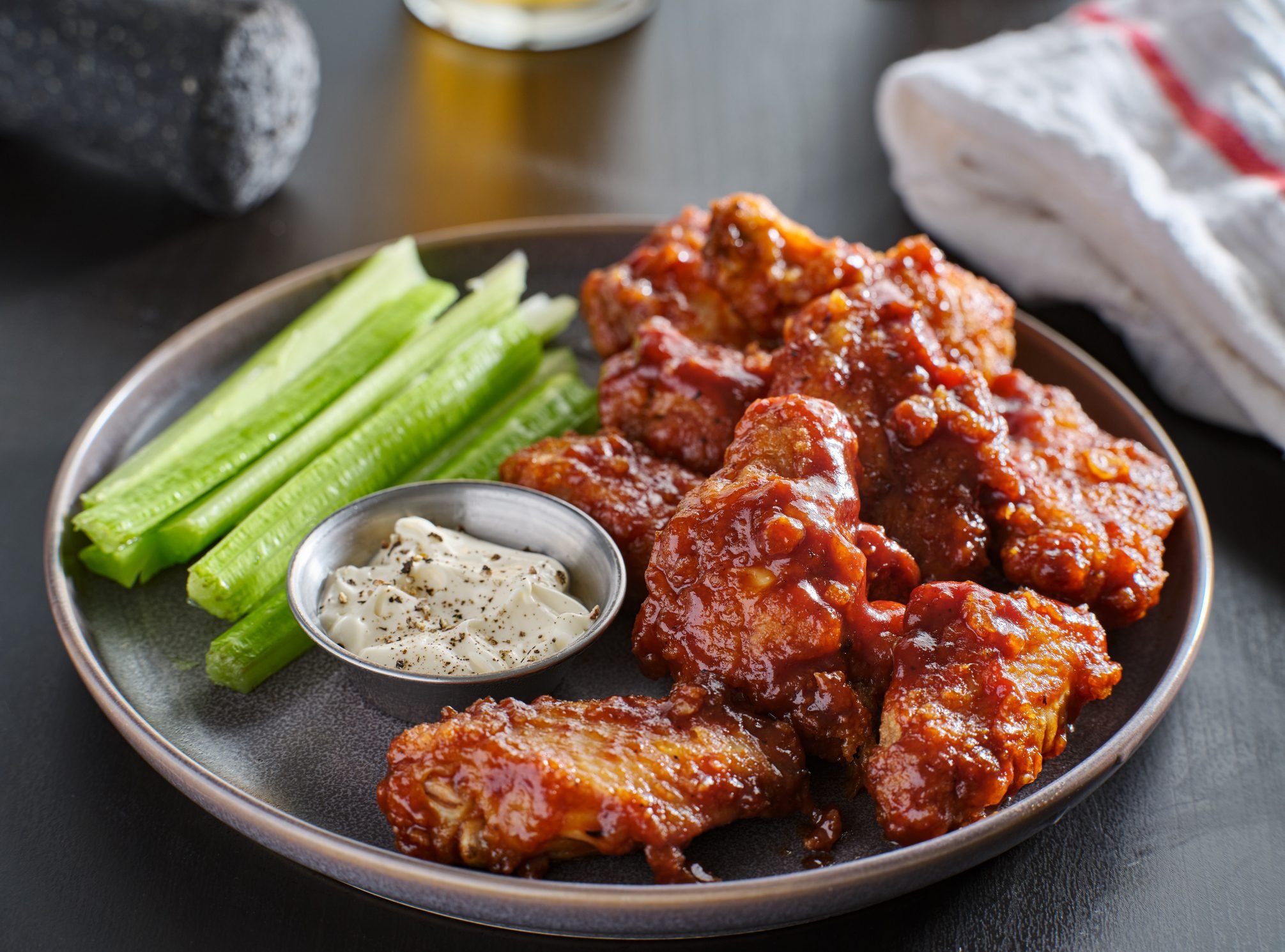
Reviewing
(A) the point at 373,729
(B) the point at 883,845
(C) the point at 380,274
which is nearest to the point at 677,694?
(B) the point at 883,845

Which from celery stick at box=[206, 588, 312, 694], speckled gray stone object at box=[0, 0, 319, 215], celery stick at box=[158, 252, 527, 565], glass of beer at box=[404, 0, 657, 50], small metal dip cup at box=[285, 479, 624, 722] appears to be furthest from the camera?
glass of beer at box=[404, 0, 657, 50]

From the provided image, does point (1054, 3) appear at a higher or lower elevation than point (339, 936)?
higher

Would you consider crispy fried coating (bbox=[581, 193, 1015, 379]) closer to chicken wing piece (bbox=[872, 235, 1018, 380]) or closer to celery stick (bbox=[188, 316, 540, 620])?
chicken wing piece (bbox=[872, 235, 1018, 380])

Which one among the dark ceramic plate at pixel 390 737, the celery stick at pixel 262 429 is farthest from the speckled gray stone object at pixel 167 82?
the celery stick at pixel 262 429

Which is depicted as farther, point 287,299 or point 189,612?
point 287,299

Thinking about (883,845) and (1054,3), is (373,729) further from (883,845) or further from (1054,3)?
(1054,3)

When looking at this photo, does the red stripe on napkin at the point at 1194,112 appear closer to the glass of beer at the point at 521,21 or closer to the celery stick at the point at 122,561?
the glass of beer at the point at 521,21

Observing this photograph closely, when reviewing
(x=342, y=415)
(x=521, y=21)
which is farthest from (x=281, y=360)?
(x=521, y=21)

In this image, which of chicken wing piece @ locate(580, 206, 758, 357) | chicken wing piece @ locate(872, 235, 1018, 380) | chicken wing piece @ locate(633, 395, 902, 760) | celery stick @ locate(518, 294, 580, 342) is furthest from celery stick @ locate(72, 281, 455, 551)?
chicken wing piece @ locate(872, 235, 1018, 380)
